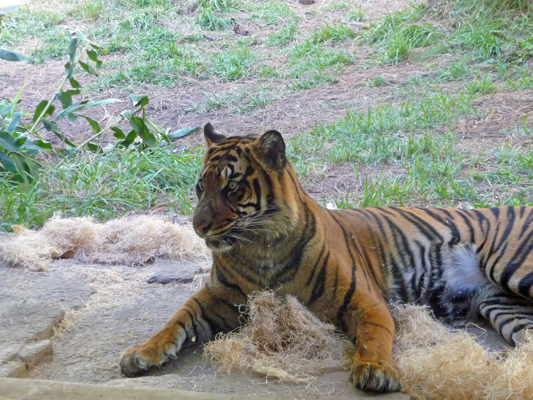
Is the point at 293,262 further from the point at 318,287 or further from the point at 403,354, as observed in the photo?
the point at 403,354

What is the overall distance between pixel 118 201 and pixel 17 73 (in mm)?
6272

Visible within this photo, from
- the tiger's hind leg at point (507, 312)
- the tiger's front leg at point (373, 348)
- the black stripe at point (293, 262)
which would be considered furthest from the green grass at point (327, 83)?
the tiger's front leg at point (373, 348)

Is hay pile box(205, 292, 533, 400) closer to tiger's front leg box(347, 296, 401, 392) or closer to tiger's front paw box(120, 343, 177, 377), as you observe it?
tiger's front leg box(347, 296, 401, 392)

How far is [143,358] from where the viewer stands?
9.10 ft

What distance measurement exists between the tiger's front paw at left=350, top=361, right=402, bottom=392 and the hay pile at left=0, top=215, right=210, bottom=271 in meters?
2.11

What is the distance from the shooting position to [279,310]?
2932 mm

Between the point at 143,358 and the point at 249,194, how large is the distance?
0.82m

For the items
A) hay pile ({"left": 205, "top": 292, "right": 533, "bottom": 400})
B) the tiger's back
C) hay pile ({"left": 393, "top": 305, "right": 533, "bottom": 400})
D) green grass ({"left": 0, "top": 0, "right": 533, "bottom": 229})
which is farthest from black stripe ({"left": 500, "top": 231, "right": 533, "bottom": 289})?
green grass ({"left": 0, "top": 0, "right": 533, "bottom": 229})

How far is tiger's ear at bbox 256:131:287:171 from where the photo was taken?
3.00 m

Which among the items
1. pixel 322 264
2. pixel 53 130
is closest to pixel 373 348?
pixel 322 264

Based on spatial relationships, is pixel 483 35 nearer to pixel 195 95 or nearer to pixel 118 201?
pixel 195 95

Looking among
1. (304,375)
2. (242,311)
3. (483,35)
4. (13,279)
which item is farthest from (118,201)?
(483,35)

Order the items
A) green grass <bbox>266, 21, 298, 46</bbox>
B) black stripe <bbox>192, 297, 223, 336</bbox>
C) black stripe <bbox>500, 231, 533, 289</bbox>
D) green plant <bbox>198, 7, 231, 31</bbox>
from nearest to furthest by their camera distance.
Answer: black stripe <bbox>192, 297, 223, 336</bbox> → black stripe <bbox>500, 231, 533, 289</bbox> → green grass <bbox>266, 21, 298, 46</bbox> → green plant <bbox>198, 7, 231, 31</bbox>

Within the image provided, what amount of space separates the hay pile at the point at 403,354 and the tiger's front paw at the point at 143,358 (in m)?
0.18
